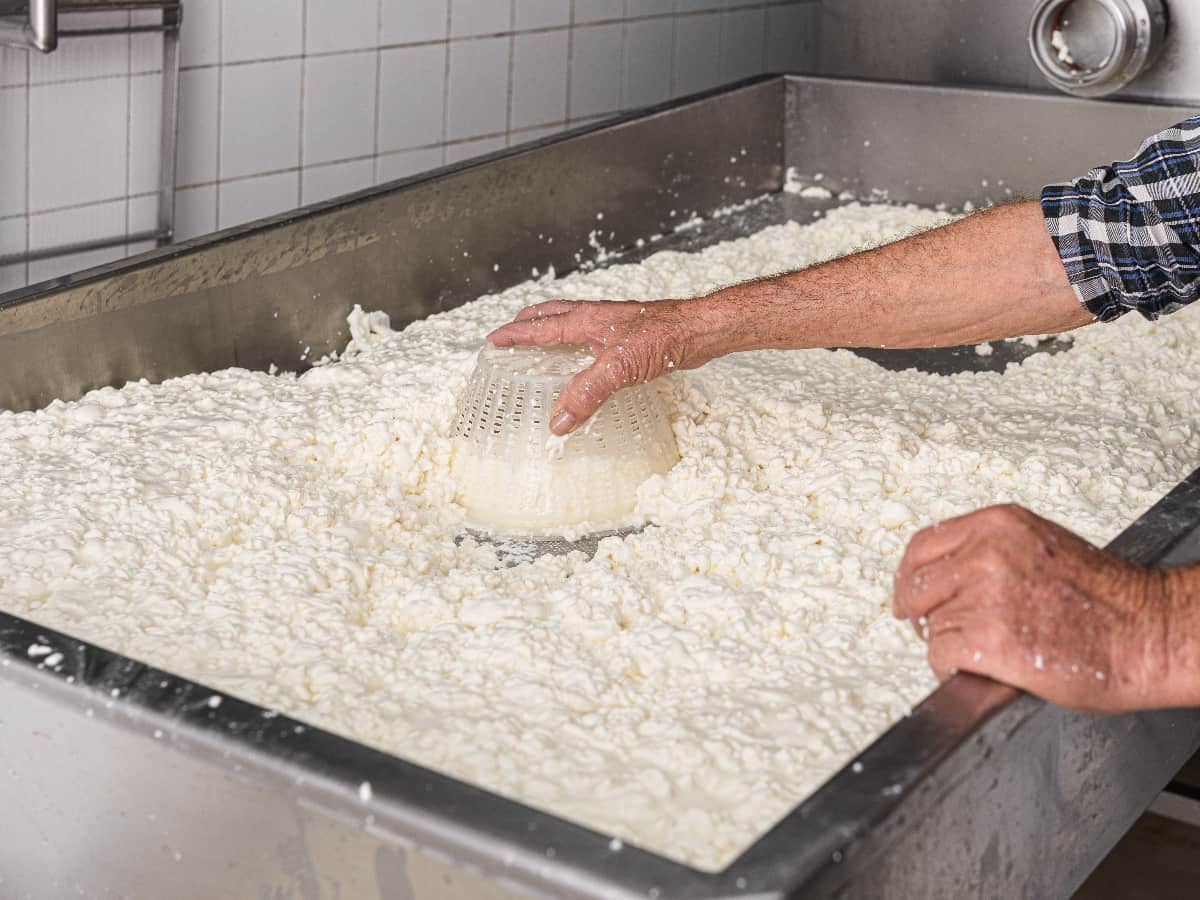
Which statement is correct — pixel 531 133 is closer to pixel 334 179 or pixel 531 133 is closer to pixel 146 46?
pixel 334 179

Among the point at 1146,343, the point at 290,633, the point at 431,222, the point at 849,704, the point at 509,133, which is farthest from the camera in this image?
the point at 509,133

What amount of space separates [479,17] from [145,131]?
84cm

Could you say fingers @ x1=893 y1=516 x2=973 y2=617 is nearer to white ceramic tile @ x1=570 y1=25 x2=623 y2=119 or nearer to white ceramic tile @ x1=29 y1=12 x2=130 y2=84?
white ceramic tile @ x1=29 y1=12 x2=130 y2=84

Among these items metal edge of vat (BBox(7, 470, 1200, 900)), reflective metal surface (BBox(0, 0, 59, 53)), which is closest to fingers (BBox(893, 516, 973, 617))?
metal edge of vat (BBox(7, 470, 1200, 900))

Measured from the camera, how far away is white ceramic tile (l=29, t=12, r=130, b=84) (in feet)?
7.12

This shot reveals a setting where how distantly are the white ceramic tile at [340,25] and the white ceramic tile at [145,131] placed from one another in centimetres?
35

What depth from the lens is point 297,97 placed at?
2582 mm

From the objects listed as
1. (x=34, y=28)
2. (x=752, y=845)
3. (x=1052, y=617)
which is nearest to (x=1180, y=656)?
(x=1052, y=617)

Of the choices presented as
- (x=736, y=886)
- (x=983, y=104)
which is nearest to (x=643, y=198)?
(x=983, y=104)

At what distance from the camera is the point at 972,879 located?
1042 mm

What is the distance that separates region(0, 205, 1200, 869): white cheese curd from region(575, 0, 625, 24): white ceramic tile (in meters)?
1.34

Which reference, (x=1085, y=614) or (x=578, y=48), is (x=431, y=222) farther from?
(x=1085, y=614)

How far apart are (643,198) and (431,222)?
56 centimetres

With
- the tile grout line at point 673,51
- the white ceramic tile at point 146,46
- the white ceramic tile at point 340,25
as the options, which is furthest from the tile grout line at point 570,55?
the white ceramic tile at point 146,46
